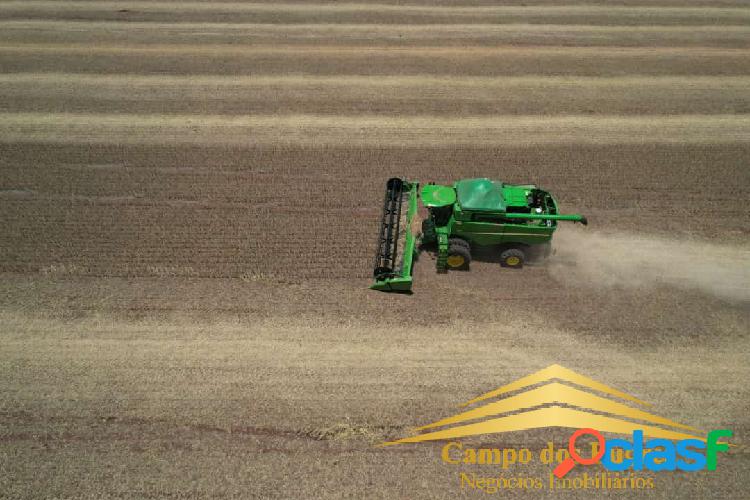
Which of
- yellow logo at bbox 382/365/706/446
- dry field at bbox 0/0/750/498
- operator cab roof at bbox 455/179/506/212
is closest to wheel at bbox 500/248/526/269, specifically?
dry field at bbox 0/0/750/498

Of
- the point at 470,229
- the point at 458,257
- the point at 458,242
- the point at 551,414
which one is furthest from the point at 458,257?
the point at 551,414

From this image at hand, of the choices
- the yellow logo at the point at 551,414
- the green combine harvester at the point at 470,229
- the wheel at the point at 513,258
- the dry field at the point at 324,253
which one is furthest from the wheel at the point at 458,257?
the yellow logo at the point at 551,414

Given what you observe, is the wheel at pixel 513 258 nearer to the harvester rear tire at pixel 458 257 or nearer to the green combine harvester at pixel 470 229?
the green combine harvester at pixel 470 229

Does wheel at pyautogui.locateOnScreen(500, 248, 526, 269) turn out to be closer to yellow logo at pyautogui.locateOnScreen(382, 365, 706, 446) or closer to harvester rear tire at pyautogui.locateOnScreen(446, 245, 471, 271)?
harvester rear tire at pyautogui.locateOnScreen(446, 245, 471, 271)

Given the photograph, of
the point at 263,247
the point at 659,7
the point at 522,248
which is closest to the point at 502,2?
the point at 659,7

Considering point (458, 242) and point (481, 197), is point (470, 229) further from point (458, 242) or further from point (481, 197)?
point (481, 197)

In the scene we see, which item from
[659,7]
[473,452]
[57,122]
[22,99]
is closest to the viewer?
[473,452]

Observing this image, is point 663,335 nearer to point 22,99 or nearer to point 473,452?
point 473,452
